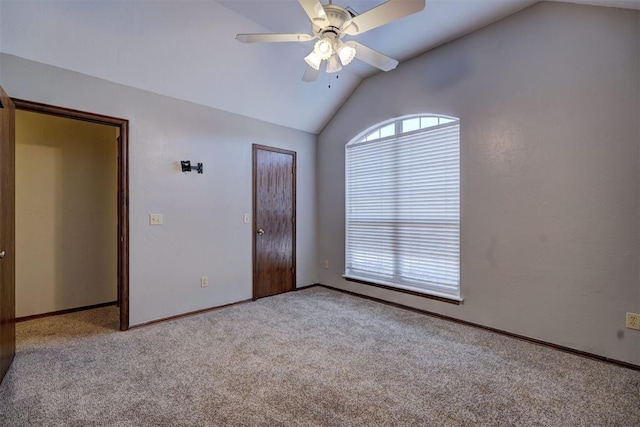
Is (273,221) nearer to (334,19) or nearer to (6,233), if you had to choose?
(6,233)

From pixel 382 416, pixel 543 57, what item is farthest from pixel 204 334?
pixel 543 57

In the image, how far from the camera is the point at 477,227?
10.2 feet

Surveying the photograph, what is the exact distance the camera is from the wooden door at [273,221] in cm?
416

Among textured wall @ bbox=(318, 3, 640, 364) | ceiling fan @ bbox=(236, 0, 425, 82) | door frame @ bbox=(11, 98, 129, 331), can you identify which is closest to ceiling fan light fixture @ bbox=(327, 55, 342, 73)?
ceiling fan @ bbox=(236, 0, 425, 82)

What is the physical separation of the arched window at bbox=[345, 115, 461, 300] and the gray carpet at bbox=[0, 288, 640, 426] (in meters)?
0.68

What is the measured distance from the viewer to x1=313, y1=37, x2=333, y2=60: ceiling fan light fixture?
81.5 inches

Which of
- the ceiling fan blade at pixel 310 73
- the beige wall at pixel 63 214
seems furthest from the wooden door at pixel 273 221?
the beige wall at pixel 63 214

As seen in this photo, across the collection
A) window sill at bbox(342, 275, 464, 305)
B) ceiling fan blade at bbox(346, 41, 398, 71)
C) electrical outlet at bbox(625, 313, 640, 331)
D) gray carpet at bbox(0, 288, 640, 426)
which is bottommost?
gray carpet at bbox(0, 288, 640, 426)

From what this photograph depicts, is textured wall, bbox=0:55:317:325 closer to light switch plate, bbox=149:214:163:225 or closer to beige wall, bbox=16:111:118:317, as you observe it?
light switch plate, bbox=149:214:163:225

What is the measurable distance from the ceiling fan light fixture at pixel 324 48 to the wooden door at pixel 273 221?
7.16 ft

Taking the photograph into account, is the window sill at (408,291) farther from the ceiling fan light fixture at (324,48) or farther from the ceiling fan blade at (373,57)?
the ceiling fan light fixture at (324,48)

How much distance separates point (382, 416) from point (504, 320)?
1.85m

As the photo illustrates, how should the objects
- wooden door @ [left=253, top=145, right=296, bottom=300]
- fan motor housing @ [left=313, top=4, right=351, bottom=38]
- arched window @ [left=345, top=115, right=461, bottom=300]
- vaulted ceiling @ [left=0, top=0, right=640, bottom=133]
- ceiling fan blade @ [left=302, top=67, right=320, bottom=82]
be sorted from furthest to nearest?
wooden door @ [left=253, top=145, right=296, bottom=300] < arched window @ [left=345, top=115, right=461, bottom=300] < ceiling fan blade @ [left=302, top=67, right=320, bottom=82] < vaulted ceiling @ [left=0, top=0, right=640, bottom=133] < fan motor housing @ [left=313, top=4, right=351, bottom=38]

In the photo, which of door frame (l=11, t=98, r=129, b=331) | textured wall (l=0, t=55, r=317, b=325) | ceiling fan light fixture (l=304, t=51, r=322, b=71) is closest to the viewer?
ceiling fan light fixture (l=304, t=51, r=322, b=71)
